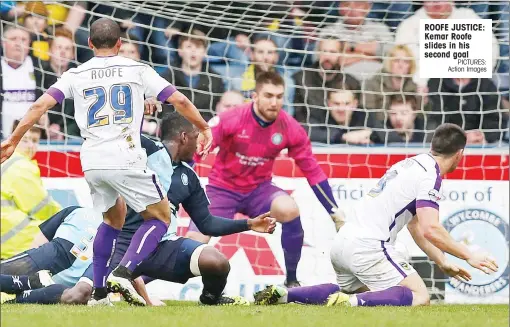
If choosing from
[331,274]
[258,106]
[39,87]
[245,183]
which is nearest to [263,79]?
[258,106]

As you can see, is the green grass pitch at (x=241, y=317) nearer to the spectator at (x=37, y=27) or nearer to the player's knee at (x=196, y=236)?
the player's knee at (x=196, y=236)

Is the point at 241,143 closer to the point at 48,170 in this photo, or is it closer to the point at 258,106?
the point at 258,106

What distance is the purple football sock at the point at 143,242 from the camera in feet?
24.0

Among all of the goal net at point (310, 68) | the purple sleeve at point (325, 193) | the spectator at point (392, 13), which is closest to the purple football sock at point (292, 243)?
the purple sleeve at point (325, 193)

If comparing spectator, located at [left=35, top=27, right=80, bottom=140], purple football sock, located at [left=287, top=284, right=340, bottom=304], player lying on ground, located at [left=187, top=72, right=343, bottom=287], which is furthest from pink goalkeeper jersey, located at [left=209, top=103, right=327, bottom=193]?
spectator, located at [left=35, top=27, right=80, bottom=140]

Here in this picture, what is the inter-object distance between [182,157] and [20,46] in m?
3.28

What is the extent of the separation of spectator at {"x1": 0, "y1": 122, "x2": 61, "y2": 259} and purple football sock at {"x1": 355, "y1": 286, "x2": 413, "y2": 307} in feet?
9.84

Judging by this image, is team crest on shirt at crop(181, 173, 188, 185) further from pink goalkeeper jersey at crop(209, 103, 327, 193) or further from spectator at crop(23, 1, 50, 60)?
spectator at crop(23, 1, 50, 60)

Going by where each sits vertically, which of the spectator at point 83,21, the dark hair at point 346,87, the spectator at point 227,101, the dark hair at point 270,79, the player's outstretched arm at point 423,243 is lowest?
the player's outstretched arm at point 423,243

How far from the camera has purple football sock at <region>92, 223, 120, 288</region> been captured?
7422 millimetres

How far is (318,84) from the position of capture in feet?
36.7

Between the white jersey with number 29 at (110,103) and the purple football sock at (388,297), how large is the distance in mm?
1793

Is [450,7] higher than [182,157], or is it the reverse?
[450,7]

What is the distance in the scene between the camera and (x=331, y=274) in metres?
10.0
